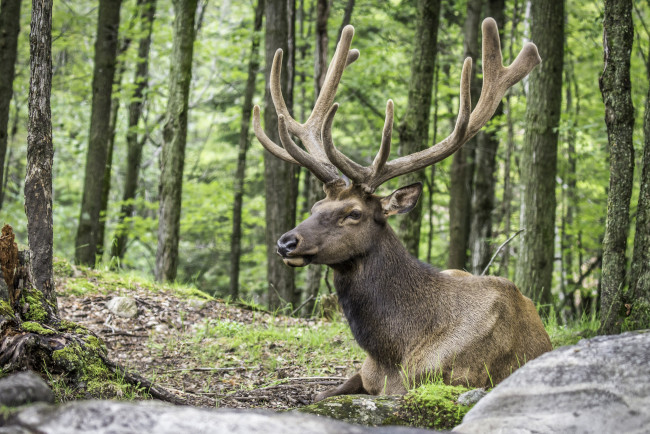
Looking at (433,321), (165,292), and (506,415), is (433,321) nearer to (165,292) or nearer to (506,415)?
(506,415)

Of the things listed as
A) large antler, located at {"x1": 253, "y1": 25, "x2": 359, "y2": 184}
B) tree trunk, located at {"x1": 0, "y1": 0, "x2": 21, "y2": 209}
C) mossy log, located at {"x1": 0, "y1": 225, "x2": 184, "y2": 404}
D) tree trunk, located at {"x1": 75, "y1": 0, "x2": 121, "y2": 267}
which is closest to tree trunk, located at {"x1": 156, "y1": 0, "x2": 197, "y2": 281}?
tree trunk, located at {"x1": 0, "y1": 0, "x2": 21, "y2": 209}

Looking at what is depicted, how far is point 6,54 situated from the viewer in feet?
32.1

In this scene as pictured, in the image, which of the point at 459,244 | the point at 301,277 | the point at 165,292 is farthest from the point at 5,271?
the point at 301,277

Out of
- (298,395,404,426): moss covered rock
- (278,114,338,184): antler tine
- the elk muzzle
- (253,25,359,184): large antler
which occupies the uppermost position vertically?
(253,25,359,184): large antler

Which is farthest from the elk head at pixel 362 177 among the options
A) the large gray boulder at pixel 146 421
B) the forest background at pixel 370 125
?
the forest background at pixel 370 125

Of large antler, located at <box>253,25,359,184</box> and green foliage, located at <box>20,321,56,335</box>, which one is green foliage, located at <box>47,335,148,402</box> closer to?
green foliage, located at <box>20,321,56,335</box>

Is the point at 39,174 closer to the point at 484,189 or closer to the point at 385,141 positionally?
the point at 385,141

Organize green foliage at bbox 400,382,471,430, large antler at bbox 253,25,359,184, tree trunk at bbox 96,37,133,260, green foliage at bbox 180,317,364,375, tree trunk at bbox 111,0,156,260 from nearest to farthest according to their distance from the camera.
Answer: green foliage at bbox 400,382,471,430, large antler at bbox 253,25,359,184, green foliage at bbox 180,317,364,375, tree trunk at bbox 96,37,133,260, tree trunk at bbox 111,0,156,260

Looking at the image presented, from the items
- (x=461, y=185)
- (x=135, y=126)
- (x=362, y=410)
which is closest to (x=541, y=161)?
(x=461, y=185)

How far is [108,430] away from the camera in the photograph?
1825 millimetres

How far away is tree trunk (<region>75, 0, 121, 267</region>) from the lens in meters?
12.5

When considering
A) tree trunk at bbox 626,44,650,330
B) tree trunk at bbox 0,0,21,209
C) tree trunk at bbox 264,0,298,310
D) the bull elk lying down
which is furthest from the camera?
tree trunk at bbox 264,0,298,310

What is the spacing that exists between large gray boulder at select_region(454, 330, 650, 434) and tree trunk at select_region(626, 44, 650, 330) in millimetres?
2878

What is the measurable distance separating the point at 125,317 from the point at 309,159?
3.54 metres
